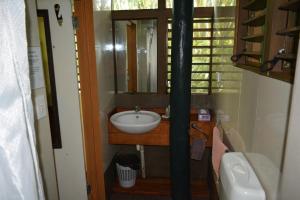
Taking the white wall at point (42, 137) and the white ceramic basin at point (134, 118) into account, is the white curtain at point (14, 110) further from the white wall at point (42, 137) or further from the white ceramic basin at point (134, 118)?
Answer: the white ceramic basin at point (134, 118)

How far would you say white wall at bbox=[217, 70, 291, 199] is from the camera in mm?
636

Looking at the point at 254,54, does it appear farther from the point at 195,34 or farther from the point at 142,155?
Result: the point at 142,155

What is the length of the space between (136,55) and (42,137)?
147cm

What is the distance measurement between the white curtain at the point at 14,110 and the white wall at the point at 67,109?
1.28 metres

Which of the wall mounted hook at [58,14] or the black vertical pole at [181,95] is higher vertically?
the wall mounted hook at [58,14]

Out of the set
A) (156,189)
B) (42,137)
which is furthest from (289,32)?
(156,189)

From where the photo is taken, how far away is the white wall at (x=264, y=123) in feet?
→ 2.09

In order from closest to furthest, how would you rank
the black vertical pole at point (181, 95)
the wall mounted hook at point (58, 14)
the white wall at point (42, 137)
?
the white wall at point (42, 137) → the black vertical pole at point (181, 95) → the wall mounted hook at point (58, 14)

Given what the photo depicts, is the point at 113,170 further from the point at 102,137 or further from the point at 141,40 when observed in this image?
the point at 141,40

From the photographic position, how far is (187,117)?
170 cm

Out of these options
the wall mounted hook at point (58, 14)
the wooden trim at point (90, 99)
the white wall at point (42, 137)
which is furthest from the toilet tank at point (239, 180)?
the wall mounted hook at point (58, 14)

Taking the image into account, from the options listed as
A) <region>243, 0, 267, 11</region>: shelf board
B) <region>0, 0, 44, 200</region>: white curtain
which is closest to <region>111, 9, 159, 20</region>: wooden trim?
<region>243, 0, 267, 11</region>: shelf board

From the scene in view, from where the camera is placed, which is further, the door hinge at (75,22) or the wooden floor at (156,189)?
the wooden floor at (156,189)

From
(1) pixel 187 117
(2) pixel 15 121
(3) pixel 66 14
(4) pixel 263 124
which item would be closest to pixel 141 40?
(3) pixel 66 14
